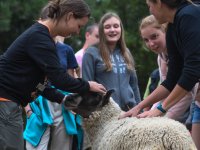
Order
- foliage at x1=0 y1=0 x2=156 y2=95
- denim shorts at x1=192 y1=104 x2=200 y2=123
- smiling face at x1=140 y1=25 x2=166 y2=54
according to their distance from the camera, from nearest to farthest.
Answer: denim shorts at x1=192 y1=104 x2=200 y2=123 → smiling face at x1=140 y1=25 x2=166 y2=54 → foliage at x1=0 y1=0 x2=156 y2=95

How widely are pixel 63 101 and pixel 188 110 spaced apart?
1.55 m

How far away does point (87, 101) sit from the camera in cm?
484

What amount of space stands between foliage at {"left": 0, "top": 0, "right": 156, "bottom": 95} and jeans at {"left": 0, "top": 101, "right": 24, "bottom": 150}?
667 cm

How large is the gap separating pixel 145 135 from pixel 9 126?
3.50 feet

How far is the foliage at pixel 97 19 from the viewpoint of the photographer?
12.2 metres

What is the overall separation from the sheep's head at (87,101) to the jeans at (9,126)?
57 cm

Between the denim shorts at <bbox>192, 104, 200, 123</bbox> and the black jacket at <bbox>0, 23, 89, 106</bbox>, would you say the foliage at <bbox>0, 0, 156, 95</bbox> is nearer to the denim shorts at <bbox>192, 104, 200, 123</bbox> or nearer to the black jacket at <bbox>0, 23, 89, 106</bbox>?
the denim shorts at <bbox>192, 104, 200, 123</bbox>

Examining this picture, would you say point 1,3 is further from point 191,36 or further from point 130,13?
point 191,36

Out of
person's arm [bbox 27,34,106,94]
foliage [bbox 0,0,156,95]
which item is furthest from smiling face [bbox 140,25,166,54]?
foliage [bbox 0,0,156,95]

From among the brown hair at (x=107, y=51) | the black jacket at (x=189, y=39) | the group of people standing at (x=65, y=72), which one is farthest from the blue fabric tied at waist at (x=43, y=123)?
the black jacket at (x=189, y=39)

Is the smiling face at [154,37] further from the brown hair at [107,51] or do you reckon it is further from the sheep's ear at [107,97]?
the sheep's ear at [107,97]

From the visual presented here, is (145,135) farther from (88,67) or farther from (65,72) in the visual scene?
(88,67)

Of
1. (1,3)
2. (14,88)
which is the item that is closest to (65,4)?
(14,88)

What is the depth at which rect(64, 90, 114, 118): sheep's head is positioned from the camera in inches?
190
